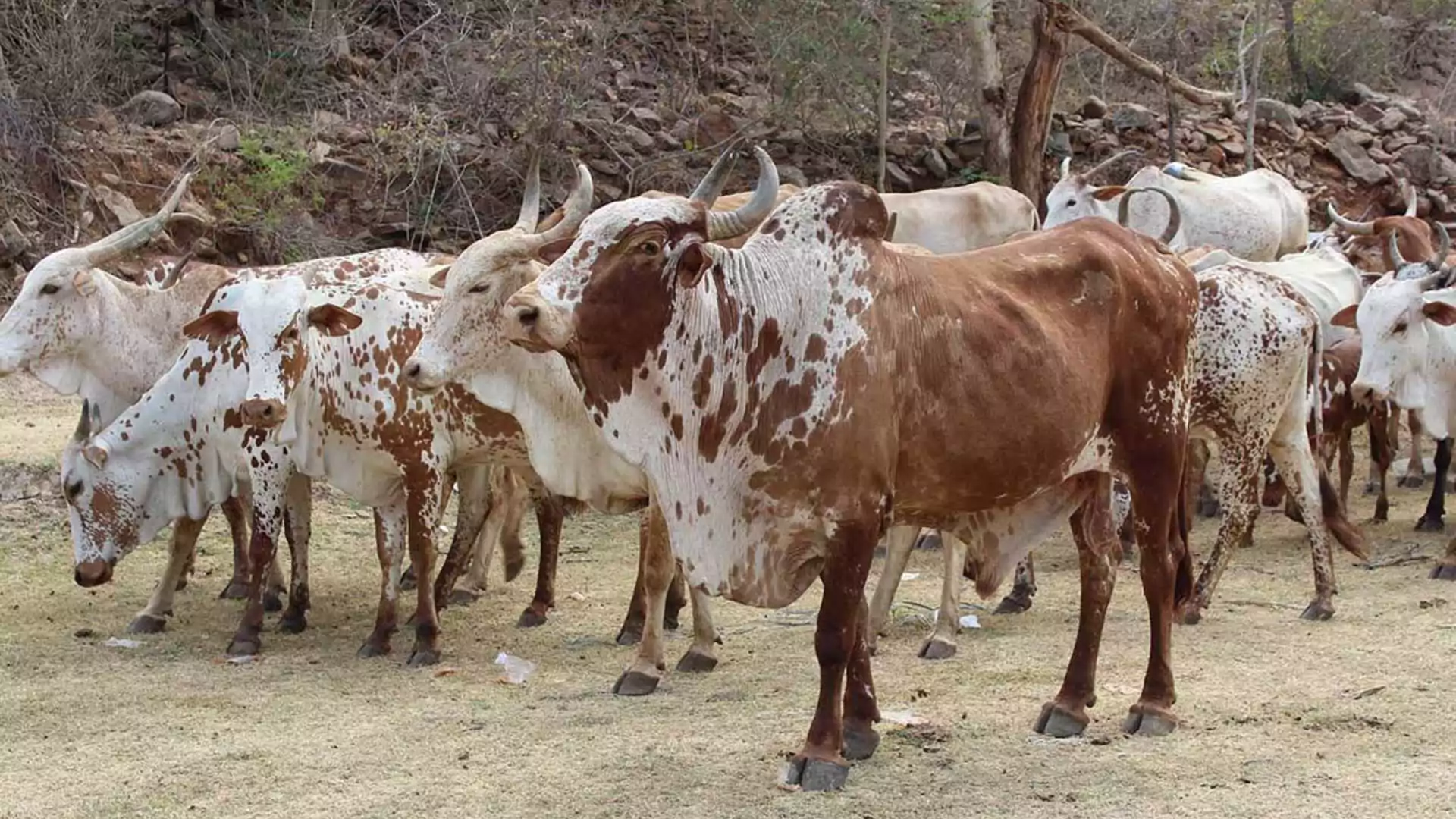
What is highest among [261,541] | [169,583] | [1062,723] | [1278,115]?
[1278,115]

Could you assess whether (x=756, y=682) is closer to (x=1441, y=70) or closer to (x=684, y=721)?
(x=684, y=721)

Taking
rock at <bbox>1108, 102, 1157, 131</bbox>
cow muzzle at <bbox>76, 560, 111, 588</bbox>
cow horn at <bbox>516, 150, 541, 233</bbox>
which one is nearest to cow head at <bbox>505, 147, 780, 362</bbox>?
cow horn at <bbox>516, 150, 541, 233</bbox>

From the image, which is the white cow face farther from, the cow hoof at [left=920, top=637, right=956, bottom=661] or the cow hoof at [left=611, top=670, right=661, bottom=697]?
the cow hoof at [left=611, top=670, right=661, bottom=697]

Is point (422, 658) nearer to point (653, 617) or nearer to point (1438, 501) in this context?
point (653, 617)

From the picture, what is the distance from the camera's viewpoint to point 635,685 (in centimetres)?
641

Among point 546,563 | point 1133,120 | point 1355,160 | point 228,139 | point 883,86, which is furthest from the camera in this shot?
point 1355,160

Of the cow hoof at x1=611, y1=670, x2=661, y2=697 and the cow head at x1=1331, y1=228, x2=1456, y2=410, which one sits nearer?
the cow hoof at x1=611, y1=670, x2=661, y2=697

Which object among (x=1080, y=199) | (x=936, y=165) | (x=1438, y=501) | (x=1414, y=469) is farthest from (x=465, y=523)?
(x=936, y=165)

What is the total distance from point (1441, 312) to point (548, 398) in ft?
15.2

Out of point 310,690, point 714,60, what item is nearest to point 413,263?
point 310,690

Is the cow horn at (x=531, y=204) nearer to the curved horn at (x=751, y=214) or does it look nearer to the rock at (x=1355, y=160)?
the curved horn at (x=751, y=214)

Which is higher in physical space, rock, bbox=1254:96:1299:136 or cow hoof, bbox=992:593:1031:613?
rock, bbox=1254:96:1299:136

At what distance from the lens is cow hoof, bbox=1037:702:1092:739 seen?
5.43 m

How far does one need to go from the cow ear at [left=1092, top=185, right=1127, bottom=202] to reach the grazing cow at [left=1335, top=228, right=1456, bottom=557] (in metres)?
3.42
